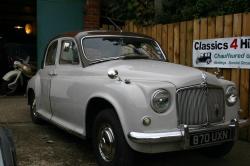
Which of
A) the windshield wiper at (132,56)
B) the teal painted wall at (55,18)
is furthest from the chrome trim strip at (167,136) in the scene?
the teal painted wall at (55,18)

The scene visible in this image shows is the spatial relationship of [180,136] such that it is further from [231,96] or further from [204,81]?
[231,96]

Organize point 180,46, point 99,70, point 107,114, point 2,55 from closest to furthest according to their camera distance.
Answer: point 107,114
point 99,70
point 180,46
point 2,55

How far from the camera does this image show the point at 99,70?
211 inches

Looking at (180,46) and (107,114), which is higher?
(180,46)

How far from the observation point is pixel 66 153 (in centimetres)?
586

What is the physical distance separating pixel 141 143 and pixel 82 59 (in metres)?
1.95

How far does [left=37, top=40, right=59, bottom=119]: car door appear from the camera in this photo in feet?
22.1

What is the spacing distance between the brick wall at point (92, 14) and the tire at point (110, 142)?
6.71 metres

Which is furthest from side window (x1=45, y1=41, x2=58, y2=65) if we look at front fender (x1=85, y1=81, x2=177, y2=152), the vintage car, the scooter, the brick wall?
the scooter

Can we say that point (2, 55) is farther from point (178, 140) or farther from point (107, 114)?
point (178, 140)

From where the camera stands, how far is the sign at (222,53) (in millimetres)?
6391

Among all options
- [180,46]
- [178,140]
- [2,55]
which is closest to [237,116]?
[178,140]

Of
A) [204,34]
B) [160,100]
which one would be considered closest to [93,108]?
[160,100]

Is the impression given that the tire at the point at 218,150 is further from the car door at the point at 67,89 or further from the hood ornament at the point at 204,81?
the car door at the point at 67,89
